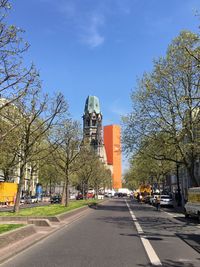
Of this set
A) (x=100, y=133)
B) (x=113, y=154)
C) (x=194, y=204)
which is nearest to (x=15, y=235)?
(x=194, y=204)

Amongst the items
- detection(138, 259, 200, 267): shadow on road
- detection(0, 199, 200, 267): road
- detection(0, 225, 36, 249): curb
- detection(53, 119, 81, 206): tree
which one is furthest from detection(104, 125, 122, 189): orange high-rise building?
detection(138, 259, 200, 267): shadow on road

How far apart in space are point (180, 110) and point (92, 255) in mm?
28991

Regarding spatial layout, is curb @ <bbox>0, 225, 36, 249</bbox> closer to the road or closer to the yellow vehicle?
the road

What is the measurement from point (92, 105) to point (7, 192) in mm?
110041

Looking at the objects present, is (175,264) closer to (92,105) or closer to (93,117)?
(93,117)

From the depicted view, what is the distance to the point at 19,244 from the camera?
12930mm

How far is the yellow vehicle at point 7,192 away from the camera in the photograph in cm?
5331

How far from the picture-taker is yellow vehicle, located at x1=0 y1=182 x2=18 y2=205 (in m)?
53.3

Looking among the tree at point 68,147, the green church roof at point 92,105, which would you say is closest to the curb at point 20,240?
the tree at point 68,147

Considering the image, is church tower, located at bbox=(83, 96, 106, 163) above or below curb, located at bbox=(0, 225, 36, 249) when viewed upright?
above

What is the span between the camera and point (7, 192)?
55312 mm

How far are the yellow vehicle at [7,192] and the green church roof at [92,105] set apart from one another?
106 meters

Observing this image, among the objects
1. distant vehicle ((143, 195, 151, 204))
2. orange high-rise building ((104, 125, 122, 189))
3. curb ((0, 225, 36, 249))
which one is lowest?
curb ((0, 225, 36, 249))

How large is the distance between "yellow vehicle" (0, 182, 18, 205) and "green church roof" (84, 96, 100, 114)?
106 m
